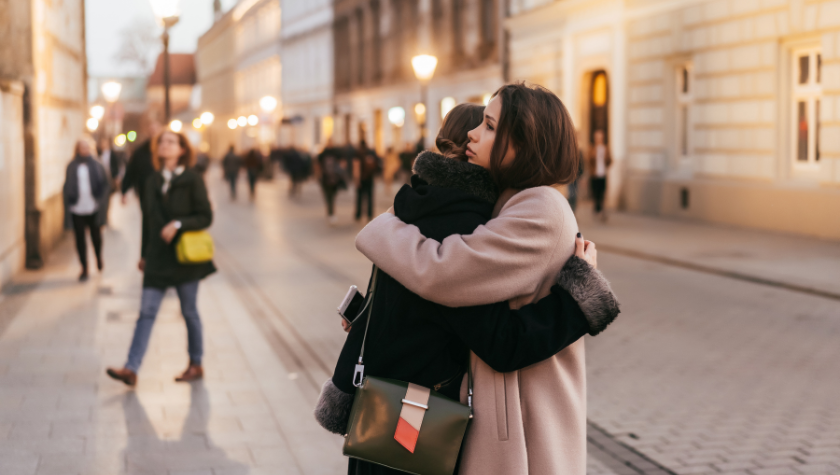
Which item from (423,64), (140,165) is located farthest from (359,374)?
(423,64)

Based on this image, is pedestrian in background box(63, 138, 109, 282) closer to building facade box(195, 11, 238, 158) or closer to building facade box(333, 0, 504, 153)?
building facade box(333, 0, 504, 153)

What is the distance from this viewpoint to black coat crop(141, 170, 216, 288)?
669cm

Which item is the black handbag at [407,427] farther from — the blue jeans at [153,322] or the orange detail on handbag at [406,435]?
the blue jeans at [153,322]

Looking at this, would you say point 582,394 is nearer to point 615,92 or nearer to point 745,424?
point 745,424

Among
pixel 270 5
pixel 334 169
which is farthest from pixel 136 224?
pixel 270 5

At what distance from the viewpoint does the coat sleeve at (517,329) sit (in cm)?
225

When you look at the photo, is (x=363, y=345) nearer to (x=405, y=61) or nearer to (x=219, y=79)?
(x=405, y=61)

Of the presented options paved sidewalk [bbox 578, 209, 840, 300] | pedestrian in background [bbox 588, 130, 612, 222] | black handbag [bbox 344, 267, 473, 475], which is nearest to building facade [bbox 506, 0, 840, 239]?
paved sidewalk [bbox 578, 209, 840, 300]

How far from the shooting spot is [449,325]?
2.30 meters

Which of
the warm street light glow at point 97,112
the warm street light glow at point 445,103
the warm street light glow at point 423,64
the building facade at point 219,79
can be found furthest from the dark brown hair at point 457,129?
the building facade at point 219,79

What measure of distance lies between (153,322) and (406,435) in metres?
4.69

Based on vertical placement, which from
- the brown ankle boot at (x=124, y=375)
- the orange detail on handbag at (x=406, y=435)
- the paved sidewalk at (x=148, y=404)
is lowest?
the paved sidewalk at (x=148, y=404)

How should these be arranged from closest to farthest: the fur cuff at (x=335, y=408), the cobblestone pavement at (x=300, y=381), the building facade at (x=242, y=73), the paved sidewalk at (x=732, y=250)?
the fur cuff at (x=335, y=408) < the cobblestone pavement at (x=300, y=381) < the paved sidewalk at (x=732, y=250) < the building facade at (x=242, y=73)

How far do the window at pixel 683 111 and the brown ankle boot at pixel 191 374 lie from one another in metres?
15.6
